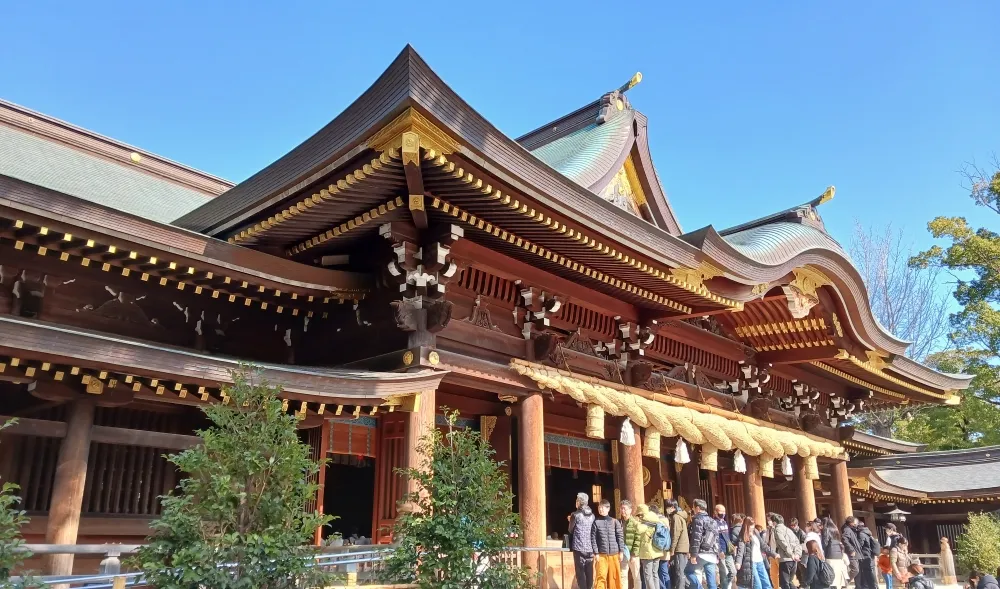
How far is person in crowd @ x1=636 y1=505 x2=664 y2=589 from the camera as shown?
27.2 ft

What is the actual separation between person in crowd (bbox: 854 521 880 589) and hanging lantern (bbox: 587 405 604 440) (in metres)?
5.07

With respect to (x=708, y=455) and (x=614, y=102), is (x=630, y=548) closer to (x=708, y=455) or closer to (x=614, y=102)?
(x=708, y=455)

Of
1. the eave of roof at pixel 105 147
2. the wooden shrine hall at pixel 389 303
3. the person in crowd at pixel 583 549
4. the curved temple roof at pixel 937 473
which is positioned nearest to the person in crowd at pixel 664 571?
the person in crowd at pixel 583 549

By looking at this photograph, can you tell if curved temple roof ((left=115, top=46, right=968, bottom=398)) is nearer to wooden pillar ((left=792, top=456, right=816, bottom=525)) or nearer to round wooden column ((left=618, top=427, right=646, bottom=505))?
round wooden column ((left=618, top=427, right=646, bottom=505))

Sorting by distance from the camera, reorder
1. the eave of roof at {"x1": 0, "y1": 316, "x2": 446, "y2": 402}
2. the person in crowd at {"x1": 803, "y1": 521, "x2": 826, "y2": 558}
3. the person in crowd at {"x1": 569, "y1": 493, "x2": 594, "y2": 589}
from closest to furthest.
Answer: the eave of roof at {"x1": 0, "y1": 316, "x2": 446, "y2": 402} → the person in crowd at {"x1": 569, "y1": 493, "x2": 594, "y2": 589} → the person in crowd at {"x1": 803, "y1": 521, "x2": 826, "y2": 558}

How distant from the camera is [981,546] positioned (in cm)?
1766

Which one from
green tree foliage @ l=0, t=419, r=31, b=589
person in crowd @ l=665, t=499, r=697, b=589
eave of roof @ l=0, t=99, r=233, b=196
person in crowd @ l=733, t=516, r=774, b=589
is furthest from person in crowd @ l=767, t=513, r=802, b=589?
eave of roof @ l=0, t=99, r=233, b=196

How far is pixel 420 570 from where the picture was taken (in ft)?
18.1

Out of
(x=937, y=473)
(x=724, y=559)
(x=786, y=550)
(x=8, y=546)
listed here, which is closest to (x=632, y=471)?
(x=724, y=559)

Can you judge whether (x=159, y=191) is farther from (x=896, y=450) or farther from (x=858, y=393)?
(x=896, y=450)

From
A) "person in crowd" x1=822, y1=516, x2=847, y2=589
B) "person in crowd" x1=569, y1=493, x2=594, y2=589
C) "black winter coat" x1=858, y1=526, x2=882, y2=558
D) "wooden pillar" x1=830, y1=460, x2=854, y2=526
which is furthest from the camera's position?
"wooden pillar" x1=830, y1=460, x2=854, y2=526

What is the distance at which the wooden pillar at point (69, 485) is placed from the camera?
5.94 metres

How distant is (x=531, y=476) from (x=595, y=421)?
1.23 m

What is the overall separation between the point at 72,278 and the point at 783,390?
14007mm
